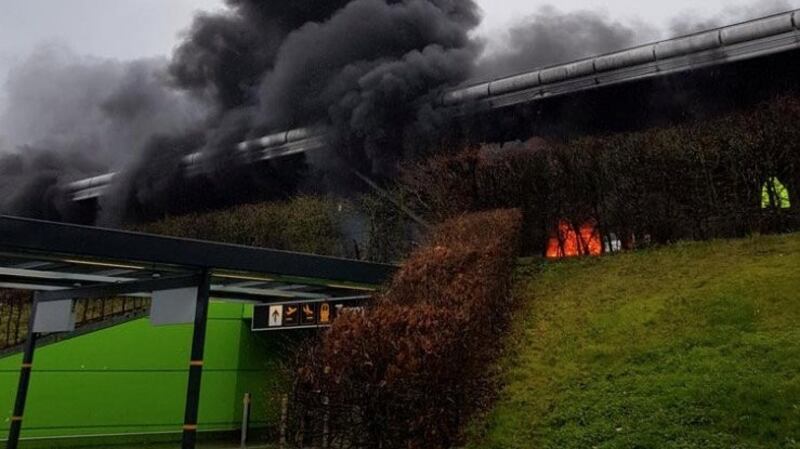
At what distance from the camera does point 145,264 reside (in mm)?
6617

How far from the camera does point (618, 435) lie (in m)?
5.59

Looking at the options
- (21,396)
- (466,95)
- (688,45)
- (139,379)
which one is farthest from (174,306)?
(466,95)

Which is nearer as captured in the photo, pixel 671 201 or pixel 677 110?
pixel 671 201

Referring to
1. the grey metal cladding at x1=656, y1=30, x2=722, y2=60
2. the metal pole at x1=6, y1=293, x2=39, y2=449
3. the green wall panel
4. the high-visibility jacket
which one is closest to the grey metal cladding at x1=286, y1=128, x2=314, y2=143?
the green wall panel

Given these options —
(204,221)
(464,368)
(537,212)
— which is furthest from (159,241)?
(204,221)

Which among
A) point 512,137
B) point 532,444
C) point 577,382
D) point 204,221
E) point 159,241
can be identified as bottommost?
point 532,444

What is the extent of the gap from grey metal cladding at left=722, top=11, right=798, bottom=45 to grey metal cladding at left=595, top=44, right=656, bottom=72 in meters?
1.80

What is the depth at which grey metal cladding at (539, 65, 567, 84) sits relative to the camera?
18.0 metres

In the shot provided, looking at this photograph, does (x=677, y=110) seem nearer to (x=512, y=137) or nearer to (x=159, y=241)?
(x=512, y=137)

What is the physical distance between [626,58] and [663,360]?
12284 mm

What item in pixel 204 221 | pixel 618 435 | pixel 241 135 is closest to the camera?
pixel 618 435

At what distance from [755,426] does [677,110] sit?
1352cm

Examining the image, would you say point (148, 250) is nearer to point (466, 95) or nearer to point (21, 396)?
point (21, 396)

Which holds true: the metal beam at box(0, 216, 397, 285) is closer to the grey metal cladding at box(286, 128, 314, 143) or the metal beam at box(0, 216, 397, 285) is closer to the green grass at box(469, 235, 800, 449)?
the green grass at box(469, 235, 800, 449)
